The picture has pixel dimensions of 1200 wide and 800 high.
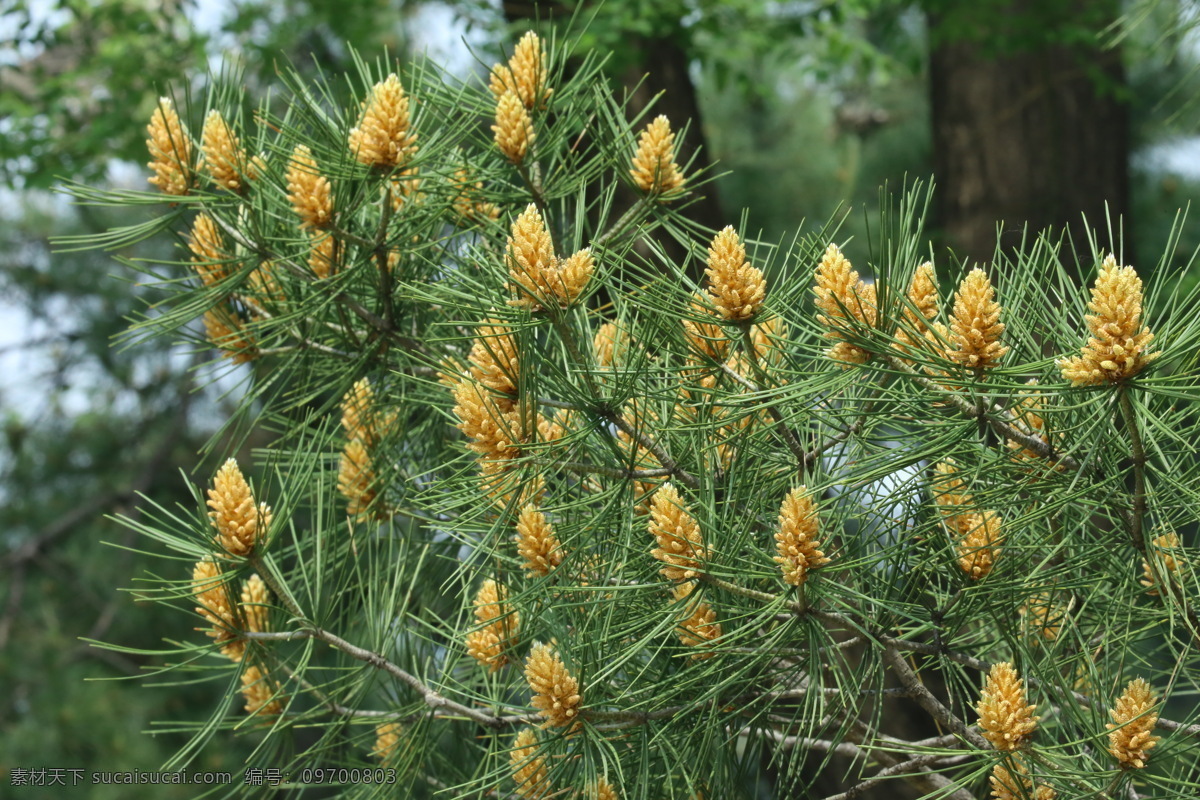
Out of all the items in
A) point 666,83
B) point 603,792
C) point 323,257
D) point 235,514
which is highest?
point 666,83

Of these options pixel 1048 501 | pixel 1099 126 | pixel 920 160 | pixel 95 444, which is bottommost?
pixel 1048 501

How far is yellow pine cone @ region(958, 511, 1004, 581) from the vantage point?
0.83 metres

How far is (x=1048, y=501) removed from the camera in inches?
29.9

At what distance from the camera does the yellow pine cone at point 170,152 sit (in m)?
1.05

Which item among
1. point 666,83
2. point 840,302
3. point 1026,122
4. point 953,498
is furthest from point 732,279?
point 1026,122

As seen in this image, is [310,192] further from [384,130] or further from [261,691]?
[261,691]

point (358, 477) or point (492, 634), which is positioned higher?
point (358, 477)

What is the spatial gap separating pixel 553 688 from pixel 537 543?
0.11 m

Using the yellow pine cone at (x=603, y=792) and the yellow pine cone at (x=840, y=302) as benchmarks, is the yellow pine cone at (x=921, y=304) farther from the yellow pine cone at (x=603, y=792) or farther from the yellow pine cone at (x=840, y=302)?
Answer: the yellow pine cone at (x=603, y=792)

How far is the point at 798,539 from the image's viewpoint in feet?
2.35

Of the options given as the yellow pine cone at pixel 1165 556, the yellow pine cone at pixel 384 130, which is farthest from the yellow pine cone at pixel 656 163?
the yellow pine cone at pixel 1165 556

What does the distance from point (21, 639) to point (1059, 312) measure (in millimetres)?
3851

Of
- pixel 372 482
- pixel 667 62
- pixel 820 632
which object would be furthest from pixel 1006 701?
pixel 667 62

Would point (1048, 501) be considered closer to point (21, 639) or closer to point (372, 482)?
point (372, 482)
